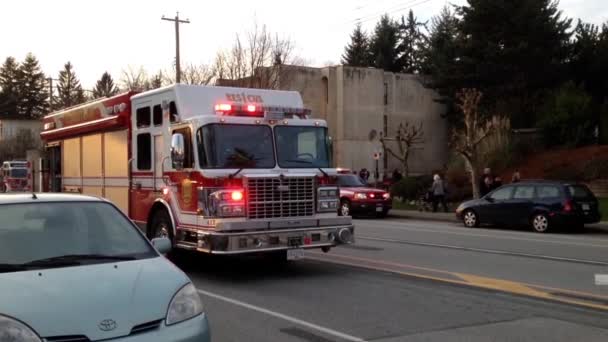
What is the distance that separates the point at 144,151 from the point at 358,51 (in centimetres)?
6816

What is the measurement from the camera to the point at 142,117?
12.0m

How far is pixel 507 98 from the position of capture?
46625 millimetres

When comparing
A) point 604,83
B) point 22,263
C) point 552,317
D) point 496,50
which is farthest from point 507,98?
point 22,263

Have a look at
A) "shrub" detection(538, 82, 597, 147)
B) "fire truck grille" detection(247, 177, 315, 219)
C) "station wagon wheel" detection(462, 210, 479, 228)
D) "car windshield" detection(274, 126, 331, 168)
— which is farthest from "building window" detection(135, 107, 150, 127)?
"shrub" detection(538, 82, 597, 147)

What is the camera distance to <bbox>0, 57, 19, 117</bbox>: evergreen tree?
10488 centimetres

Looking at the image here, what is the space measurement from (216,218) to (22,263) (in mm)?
5017

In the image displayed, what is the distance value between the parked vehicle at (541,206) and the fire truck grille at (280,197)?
11.5m

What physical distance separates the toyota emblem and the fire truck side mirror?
6193 mm

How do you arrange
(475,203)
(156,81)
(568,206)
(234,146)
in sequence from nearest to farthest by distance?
(234,146), (568,206), (475,203), (156,81)

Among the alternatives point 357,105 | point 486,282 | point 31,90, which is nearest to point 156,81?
point 357,105

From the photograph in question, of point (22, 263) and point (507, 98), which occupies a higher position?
point (507, 98)

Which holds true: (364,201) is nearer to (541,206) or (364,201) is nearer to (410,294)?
(541,206)

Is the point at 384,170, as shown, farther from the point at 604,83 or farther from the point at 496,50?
the point at 604,83

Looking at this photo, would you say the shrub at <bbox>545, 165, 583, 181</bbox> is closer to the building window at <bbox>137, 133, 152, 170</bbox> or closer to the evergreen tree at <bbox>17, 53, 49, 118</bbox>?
the building window at <bbox>137, 133, 152, 170</bbox>
